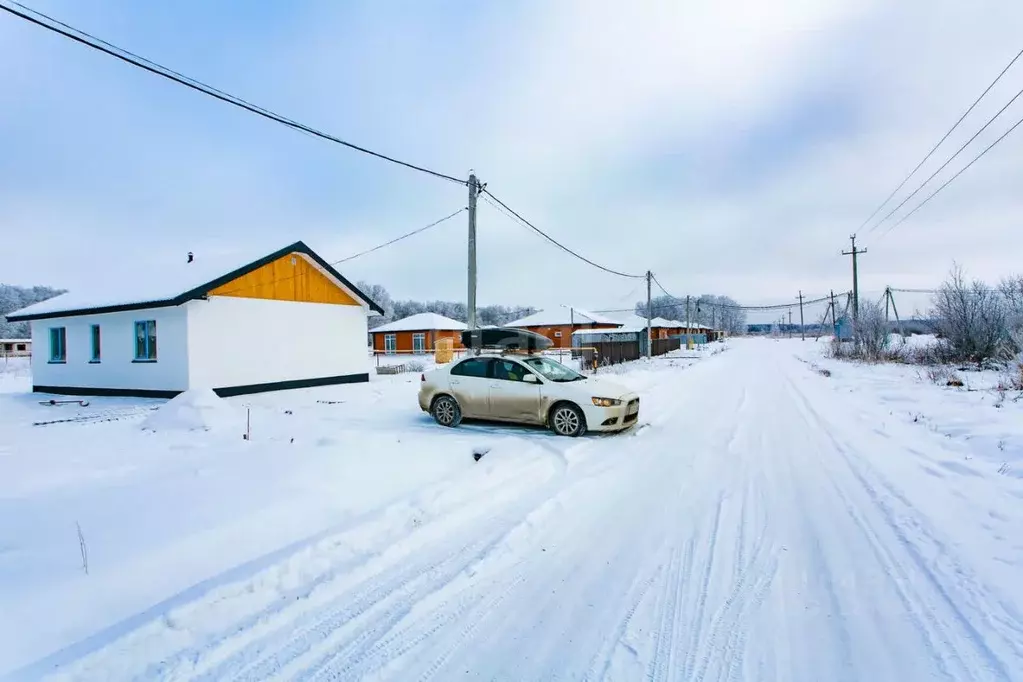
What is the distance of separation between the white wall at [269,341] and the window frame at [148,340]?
1.74 m

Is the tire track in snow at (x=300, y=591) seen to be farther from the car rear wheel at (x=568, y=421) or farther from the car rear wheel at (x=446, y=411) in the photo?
the car rear wheel at (x=446, y=411)

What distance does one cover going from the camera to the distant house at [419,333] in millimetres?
50812

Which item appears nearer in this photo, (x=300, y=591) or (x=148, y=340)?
(x=300, y=591)

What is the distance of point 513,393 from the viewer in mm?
10125

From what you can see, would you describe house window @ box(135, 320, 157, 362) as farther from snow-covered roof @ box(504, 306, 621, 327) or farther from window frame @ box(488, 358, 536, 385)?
snow-covered roof @ box(504, 306, 621, 327)

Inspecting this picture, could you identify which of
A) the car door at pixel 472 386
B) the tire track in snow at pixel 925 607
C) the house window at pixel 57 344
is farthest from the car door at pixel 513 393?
the house window at pixel 57 344

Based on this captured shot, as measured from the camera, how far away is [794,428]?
32.3ft

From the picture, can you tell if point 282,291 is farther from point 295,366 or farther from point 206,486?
point 206,486

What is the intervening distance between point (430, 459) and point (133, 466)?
3.96 metres

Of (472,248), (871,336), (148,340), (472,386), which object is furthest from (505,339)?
(871,336)

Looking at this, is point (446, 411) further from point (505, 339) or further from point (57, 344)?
point (57, 344)

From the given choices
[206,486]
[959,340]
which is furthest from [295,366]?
[959,340]

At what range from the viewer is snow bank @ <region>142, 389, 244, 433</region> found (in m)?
9.63

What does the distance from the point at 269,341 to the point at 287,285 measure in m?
2.00
